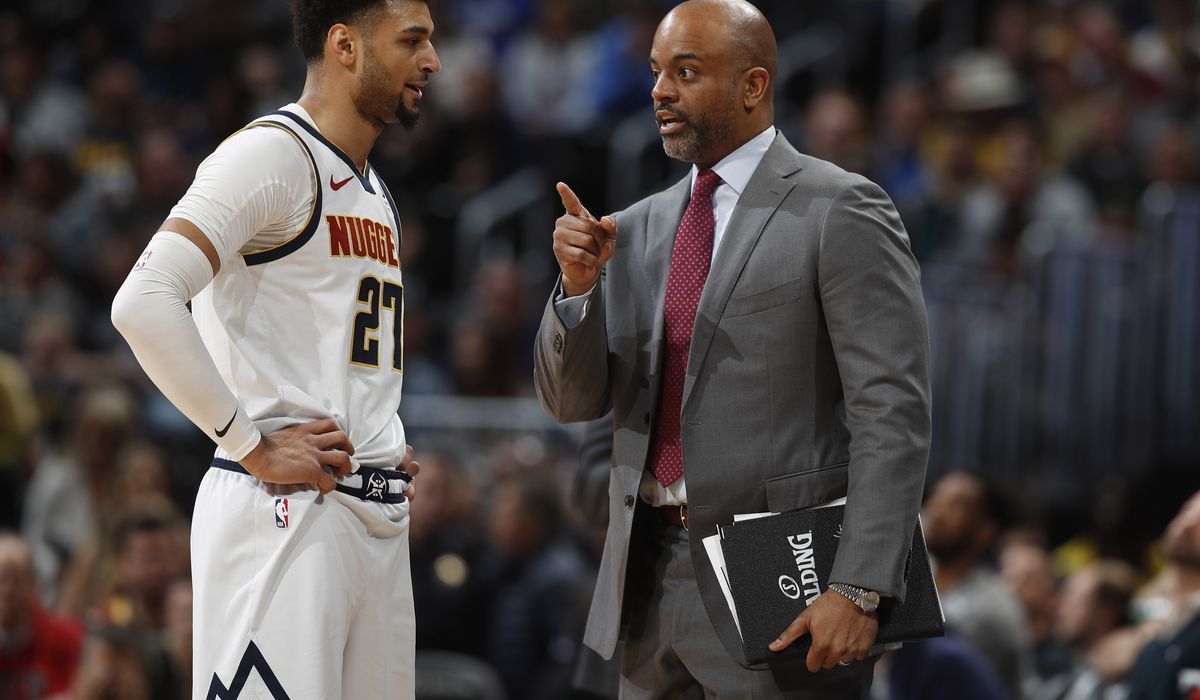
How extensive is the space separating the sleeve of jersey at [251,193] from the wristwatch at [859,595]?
1510 mm

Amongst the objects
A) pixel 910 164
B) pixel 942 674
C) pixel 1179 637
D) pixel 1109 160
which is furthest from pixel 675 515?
pixel 910 164

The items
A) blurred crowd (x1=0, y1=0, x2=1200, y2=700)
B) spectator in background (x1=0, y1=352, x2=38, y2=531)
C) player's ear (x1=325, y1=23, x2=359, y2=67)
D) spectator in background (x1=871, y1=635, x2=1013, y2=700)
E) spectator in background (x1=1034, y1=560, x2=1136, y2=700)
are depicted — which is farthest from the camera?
spectator in background (x1=0, y1=352, x2=38, y2=531)

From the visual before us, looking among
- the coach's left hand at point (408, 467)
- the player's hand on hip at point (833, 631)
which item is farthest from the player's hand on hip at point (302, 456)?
the player's hand on hip at point (833, 631)

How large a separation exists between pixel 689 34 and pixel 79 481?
6.20 metres

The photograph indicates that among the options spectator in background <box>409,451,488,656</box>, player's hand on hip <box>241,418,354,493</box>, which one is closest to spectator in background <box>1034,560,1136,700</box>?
spectator in background <box>409,451,488,656</box>

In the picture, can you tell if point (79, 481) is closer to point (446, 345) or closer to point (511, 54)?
point (446, 345)

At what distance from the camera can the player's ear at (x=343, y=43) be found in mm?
3732

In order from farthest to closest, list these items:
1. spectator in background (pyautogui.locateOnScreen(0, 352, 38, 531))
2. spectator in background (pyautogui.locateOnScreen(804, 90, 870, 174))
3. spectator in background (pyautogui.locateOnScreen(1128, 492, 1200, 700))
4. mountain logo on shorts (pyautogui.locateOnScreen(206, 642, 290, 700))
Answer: spectator in background (pyautogui.locateOnScreen(804, 90, 870, 174)) → spectator in background (pyautogui.locateOnScreen(0, 352, 38, 531)) → spectator in background (pyautogui.locateOnScreen(1128, 492, 1200, 700)) → mountain logo on shorts (pyautogui.locateOnScreen(206, 642, 290, 700))

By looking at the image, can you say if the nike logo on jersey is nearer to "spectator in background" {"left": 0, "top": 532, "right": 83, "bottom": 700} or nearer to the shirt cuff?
the shirt cuff

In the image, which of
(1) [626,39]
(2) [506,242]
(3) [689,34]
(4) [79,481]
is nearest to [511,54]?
(1) [626,39]

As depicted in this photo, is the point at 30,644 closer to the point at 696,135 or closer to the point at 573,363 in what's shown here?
the point at 573,363

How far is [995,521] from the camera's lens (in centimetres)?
757

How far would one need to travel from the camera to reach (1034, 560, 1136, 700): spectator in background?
754cm

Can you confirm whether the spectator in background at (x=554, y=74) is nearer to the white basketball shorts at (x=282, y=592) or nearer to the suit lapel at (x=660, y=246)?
the suit lapel at (x=660, y=246)
